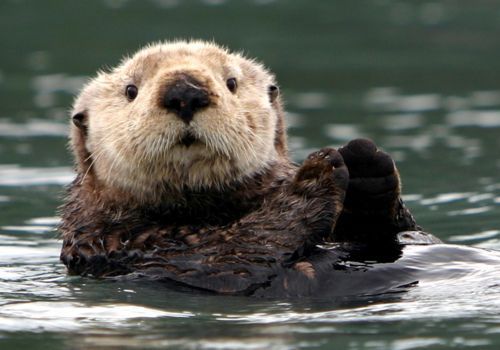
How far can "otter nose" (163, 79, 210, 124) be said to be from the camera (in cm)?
539

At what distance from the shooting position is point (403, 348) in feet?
15.1

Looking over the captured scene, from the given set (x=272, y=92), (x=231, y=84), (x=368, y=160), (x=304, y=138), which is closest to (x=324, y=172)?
(x=368, y=160)

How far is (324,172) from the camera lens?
5.50m

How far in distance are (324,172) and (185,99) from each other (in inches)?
27.1

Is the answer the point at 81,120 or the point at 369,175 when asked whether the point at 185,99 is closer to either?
the point at 369,175

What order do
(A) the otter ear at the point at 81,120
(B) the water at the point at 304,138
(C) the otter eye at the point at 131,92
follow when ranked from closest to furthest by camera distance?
(B) the water at the point at 304,138 < (C) the otter eye at the point at 131,92 < (A) the otter ear at the point at 81,120

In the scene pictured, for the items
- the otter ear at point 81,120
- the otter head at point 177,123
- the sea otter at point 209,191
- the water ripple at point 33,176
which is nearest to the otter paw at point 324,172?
the sea otter at point 209,191

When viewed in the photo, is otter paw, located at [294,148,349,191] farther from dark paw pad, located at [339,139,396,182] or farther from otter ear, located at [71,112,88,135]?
otter ear, located at [71,112,88,135]

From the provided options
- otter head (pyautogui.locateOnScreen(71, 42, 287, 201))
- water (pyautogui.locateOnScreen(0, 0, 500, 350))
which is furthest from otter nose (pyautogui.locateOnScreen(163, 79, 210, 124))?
water (pyautogui.locateOnScreen(0, 0, 500, 350))

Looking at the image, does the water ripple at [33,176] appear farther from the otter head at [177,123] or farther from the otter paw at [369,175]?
the otter paw at [369,175]

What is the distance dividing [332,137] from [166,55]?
4566 millimetres

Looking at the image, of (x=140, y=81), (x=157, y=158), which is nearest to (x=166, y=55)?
→ (x=140, y=81)

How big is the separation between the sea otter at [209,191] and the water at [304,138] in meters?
0.15

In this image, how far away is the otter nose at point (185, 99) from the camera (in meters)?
5.39
